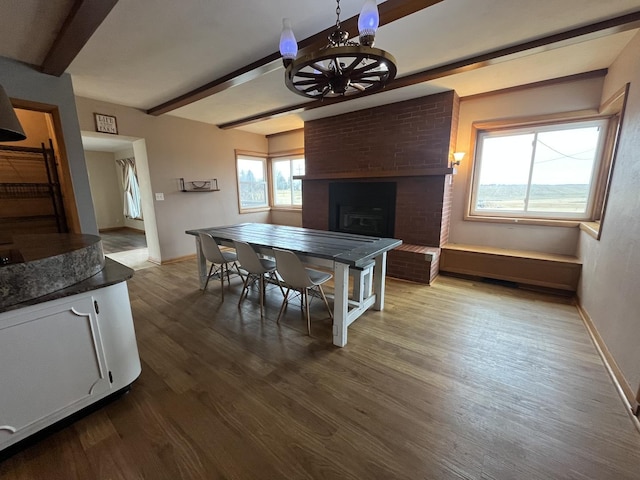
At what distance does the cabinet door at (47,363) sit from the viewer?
4.01 ft

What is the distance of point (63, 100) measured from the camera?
2.85 m

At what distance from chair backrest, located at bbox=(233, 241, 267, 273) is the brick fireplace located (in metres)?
1.98

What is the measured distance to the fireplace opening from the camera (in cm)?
412

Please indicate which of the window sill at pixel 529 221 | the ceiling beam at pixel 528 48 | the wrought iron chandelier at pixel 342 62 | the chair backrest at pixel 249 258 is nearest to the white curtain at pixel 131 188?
the chair backrest at pixel 249 258

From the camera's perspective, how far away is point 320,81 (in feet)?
5.31

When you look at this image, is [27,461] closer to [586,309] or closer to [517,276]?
[586,309]

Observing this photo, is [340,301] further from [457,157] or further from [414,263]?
[457,157]

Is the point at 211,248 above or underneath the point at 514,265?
above

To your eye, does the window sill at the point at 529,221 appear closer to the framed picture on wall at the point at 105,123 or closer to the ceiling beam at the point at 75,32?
the ceiling beam at the point at 75,32

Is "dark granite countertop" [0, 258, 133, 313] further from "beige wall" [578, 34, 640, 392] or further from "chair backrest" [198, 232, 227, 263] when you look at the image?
"beige wall" [578, 34, 640, 392]

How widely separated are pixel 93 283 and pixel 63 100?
9.00 ft

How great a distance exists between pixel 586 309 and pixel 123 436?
3.95 m

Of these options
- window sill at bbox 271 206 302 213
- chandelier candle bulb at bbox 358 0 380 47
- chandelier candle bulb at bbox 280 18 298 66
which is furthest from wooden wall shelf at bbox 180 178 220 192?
chandelier candle bulb at bbox 358 0 380 47

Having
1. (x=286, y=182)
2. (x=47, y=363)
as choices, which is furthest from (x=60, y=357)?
(x=286, y=182)
